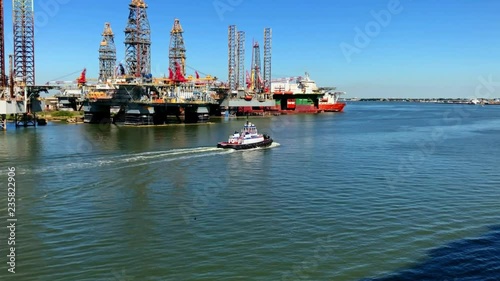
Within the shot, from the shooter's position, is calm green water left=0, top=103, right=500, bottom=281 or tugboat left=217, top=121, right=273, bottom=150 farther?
tugboat left=217, top=121, right=273, bottom=150

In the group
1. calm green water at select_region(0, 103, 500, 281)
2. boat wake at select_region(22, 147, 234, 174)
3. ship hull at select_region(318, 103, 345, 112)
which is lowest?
calm green water at select_region(0, 103, 500, 281)

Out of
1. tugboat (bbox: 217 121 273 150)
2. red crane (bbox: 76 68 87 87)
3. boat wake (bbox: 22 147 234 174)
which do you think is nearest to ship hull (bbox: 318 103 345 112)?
red crane (bbox: 76 68 87 87)

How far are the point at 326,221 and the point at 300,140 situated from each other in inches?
1805

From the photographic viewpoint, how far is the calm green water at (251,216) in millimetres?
20062

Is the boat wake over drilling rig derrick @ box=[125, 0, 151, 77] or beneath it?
beneath

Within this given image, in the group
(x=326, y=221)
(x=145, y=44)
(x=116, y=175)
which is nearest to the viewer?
(x=326, y=221)

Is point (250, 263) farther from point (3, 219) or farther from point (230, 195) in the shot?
point (3, 219)

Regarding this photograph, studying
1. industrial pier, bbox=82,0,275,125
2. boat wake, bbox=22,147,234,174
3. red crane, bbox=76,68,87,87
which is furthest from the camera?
red crane, bbox=76,68,87,87

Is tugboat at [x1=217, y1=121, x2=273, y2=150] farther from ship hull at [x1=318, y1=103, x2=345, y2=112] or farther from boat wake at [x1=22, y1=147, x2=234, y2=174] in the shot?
ship hull at [x1=318, y1=103, x2=345, y2=112]

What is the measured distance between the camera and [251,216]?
27672mm

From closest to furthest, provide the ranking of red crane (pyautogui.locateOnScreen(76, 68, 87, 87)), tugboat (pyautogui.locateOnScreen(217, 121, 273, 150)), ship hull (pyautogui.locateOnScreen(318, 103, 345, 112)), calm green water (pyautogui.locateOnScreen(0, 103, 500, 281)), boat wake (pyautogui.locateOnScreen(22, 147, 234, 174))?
1. calm green water (pyautogui.locateOnScreen(0, 103, 500, 281))
2. boat wake (pyautogui.locateOnScreen(22, 147, 234, 174))
3. tugboat (pyautogui.locateOnScreen(217, 121, 273, 150))
4. red crane (pyautogui.locateOnScreen(76, 68, 87, 87))
5. ship hull (pyautogui.locateOnScreen(318, 103, 345, 112))

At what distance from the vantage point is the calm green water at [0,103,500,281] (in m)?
20.1

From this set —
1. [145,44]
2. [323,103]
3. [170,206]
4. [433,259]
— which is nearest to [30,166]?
[170,206]

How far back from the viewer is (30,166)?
143 ft
